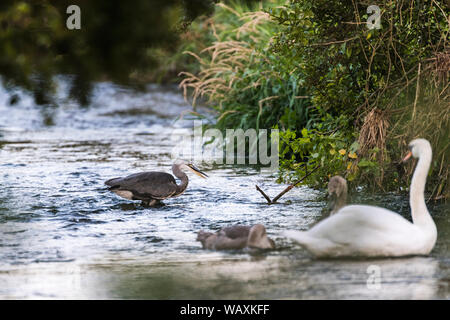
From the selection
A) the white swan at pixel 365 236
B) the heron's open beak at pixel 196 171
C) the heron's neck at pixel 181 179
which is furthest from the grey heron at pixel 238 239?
the heron's open beak at pixel 196 171

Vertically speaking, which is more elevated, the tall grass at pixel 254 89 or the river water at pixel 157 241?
the tall grass at pixel 254 89

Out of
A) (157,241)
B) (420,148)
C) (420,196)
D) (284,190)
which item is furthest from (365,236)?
(284,190)

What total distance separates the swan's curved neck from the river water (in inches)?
10.5

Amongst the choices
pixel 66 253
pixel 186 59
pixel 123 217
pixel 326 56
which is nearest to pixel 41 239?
pixel 66 253

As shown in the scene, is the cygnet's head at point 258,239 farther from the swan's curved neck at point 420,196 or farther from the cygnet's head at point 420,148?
the cygnet's head at point 420,148

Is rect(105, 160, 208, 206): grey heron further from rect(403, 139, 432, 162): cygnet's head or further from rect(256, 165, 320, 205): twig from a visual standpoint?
rect(403, 139, 432, 162): cygnet's head

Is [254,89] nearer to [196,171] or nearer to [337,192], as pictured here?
[196,171]

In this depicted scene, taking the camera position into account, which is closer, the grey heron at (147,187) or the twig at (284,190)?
the twig at (284,190)

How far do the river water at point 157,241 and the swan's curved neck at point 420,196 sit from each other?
267 millimetres

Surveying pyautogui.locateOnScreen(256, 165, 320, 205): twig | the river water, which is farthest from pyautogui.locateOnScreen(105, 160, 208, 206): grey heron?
pyautogui.locateOnScreen(256, 165, 320, 205): twig

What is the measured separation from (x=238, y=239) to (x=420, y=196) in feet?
4.60

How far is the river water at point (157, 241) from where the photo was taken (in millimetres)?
5148
